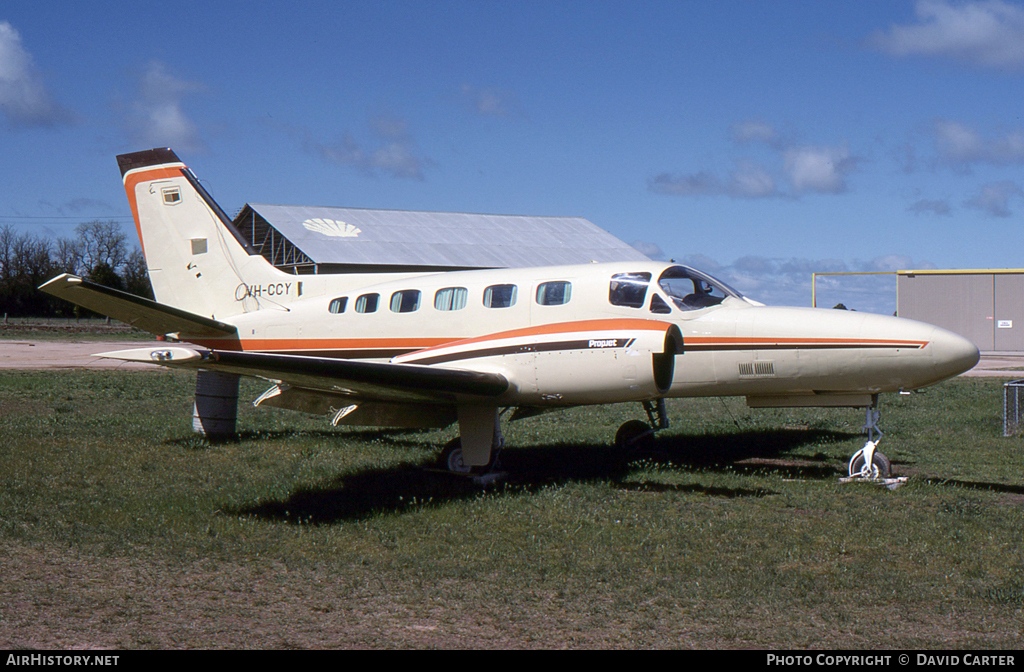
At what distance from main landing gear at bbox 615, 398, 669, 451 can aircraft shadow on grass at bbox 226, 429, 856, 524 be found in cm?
17

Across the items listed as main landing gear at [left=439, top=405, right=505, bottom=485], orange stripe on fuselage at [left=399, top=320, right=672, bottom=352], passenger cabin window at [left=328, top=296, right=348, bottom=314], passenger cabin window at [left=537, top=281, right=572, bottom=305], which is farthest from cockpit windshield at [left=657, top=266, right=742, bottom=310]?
passenger cabin window at [left=328, top=296, right=348, bottom=314]

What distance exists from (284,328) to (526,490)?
16.4 feet

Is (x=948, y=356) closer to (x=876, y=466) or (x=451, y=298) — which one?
(x=876, y=466)

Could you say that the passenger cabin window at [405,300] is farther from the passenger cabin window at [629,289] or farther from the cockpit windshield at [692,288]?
the cockpit windshield at [692,288]

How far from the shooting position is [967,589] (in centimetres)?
612

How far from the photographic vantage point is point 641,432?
512 inches

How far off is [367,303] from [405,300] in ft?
2.11

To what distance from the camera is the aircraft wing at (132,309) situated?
9.18m

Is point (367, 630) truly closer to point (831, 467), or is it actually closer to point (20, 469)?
point (20, 469)

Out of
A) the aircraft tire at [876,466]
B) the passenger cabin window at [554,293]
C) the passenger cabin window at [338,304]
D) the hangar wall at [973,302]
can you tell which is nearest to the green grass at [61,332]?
the passenger cabin window at [338,304]

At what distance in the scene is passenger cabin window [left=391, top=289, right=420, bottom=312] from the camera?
11789 mm

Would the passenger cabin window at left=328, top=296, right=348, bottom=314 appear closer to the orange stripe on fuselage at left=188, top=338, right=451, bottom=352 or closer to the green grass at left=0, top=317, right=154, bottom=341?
the orange stripe on fuselage at left=188, top=338, right=451, bottom=352

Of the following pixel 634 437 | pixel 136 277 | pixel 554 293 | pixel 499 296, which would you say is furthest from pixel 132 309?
pixel 136 277

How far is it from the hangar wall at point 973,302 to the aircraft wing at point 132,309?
46.8 meters
